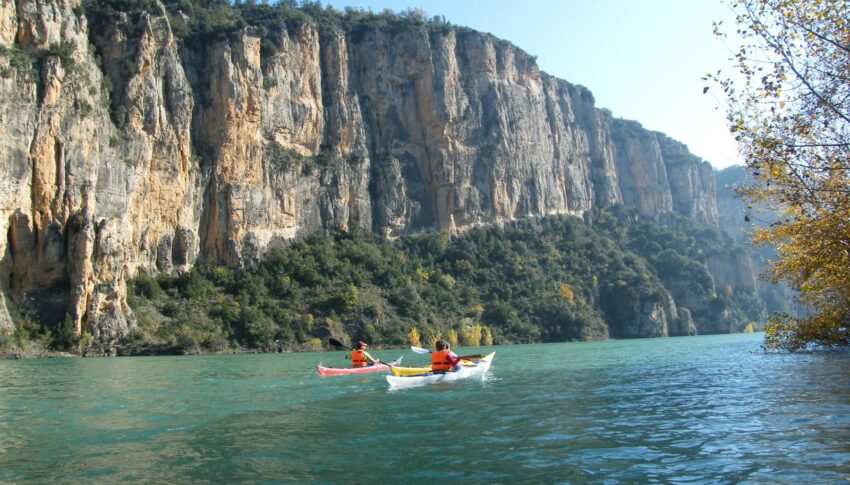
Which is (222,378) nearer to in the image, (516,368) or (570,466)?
(516,368)

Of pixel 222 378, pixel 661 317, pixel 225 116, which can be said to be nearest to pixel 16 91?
pixel 225 116

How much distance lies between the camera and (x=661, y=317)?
92938mm

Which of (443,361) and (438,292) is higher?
(438,292)

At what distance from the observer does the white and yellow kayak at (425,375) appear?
21.7 meters

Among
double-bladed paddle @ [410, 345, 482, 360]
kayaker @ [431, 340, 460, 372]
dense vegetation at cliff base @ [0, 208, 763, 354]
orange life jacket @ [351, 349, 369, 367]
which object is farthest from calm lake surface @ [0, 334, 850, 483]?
dense vegetation at cliff base @ [0, 208, 763, 354]

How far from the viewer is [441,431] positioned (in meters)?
13.1

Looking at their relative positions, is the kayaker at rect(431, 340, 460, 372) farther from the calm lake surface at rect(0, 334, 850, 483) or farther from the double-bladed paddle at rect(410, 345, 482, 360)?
the calm lake surface at rect(0, 334, 850, 483)

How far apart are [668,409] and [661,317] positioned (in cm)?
8199

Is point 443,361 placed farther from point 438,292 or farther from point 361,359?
point 438,292

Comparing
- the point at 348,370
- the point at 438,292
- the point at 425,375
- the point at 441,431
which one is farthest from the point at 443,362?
the point at 438,292

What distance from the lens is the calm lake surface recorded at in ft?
32.2

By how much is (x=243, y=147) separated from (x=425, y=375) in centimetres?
5502

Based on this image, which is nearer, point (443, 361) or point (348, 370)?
point (443, 361)

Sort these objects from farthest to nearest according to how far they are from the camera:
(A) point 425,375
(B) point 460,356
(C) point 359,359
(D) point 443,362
Result: (C) point 359,359 → (B) point 460,356 → (D) point 443,362 → (A) point 425,375
